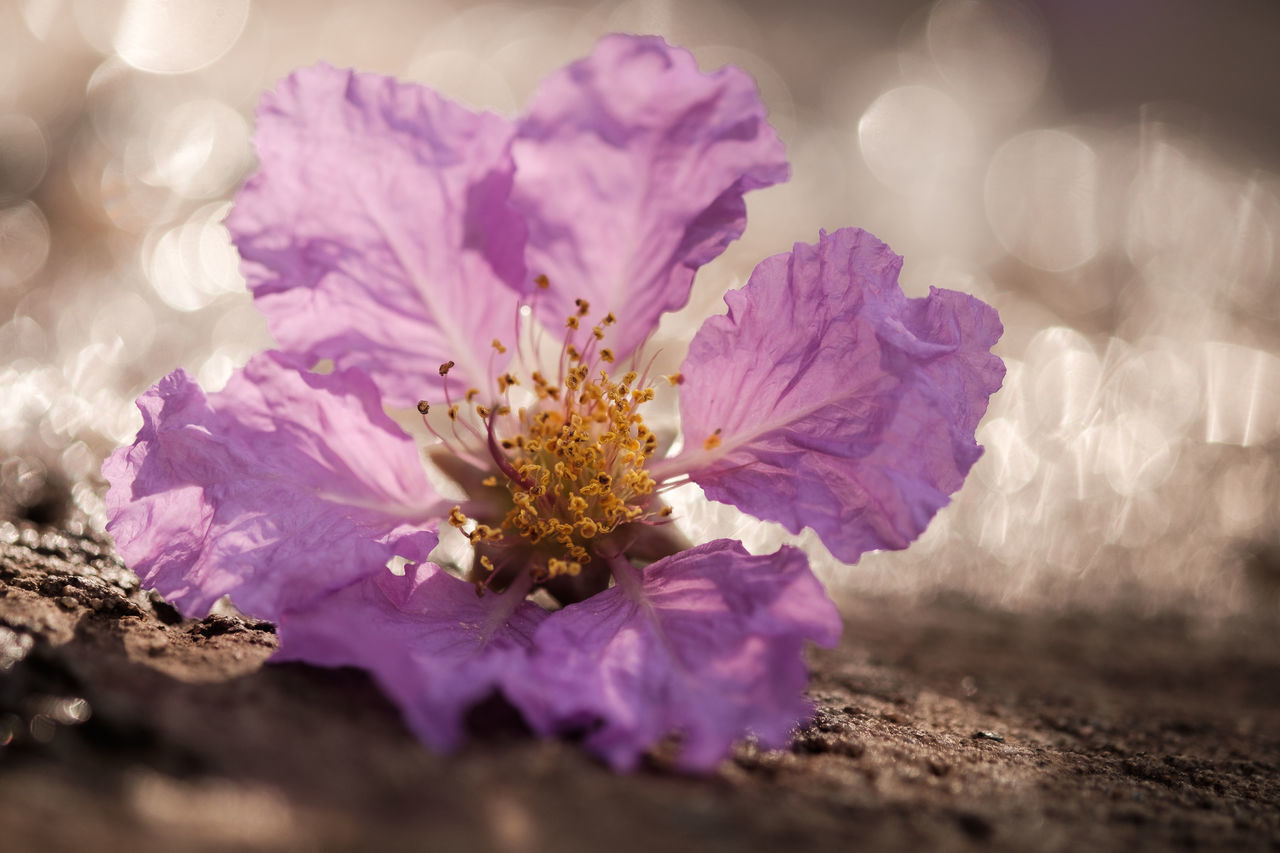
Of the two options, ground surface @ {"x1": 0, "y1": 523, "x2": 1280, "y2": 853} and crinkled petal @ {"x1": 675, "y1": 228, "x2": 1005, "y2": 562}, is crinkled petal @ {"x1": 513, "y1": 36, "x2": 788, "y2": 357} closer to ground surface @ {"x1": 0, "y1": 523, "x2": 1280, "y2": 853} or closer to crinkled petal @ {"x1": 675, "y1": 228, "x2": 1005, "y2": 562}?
crinkled petal @ {"x1": 675, "y1": 228, "x2": 1005, "y2": 562}

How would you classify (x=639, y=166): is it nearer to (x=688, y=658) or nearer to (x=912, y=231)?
(x=688, y=658)

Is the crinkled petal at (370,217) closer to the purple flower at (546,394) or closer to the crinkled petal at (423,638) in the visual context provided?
the purple flower at (546,394)

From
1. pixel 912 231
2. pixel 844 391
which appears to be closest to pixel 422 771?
pixel 844 391

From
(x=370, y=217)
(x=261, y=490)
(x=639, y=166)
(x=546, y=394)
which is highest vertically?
(x=639, y=166)

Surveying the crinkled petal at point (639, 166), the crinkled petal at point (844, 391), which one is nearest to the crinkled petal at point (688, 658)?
the crinkled petal at point (844, 391)

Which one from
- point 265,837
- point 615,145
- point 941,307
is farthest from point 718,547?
point 265,837

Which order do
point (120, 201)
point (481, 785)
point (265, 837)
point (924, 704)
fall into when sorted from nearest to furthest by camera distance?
point (265, 837), point (481, 785), point (924, 704), point (120, 201)

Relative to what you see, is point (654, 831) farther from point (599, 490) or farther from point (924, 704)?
point (924, 704)
